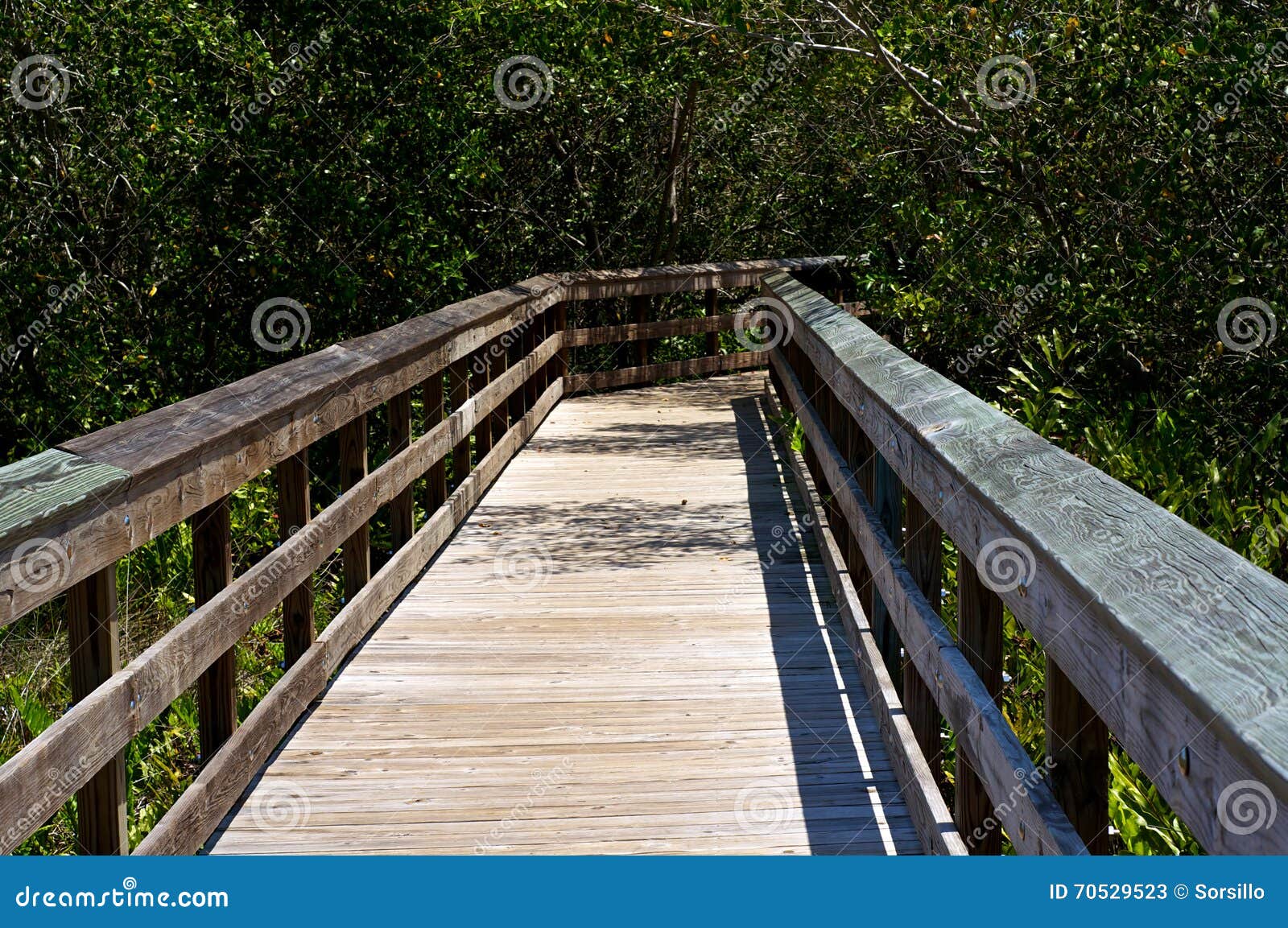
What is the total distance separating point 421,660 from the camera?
16.6 ft

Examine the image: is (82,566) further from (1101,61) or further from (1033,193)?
(1033,193)

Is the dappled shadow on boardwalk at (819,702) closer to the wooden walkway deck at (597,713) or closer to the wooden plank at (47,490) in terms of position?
the wooden walkway deck at (597,713)

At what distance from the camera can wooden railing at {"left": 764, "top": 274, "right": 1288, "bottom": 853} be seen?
1.48 m

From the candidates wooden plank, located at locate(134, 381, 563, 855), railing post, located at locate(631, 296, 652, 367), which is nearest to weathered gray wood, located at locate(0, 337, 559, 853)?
wooden plank, located at locate(134, 381, 563, 855)

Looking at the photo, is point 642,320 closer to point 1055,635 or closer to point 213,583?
point 213,583

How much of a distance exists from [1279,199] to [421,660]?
182 inches

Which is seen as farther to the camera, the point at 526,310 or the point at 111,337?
the point at 111,337

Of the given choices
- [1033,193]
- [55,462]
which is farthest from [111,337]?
[55,462]

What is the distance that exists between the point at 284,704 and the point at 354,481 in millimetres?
1289

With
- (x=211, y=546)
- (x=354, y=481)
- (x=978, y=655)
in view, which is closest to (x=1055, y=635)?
(x=978, y=655)

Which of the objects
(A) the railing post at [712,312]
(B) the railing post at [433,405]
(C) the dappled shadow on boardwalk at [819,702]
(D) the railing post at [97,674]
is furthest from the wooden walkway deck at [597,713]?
(A) the railing post at [712,312]

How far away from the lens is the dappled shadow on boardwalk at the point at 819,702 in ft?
12.2

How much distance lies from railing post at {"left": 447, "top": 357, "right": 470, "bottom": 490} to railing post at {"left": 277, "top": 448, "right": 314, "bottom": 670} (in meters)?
2.38

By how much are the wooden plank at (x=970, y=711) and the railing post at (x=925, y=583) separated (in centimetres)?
5
